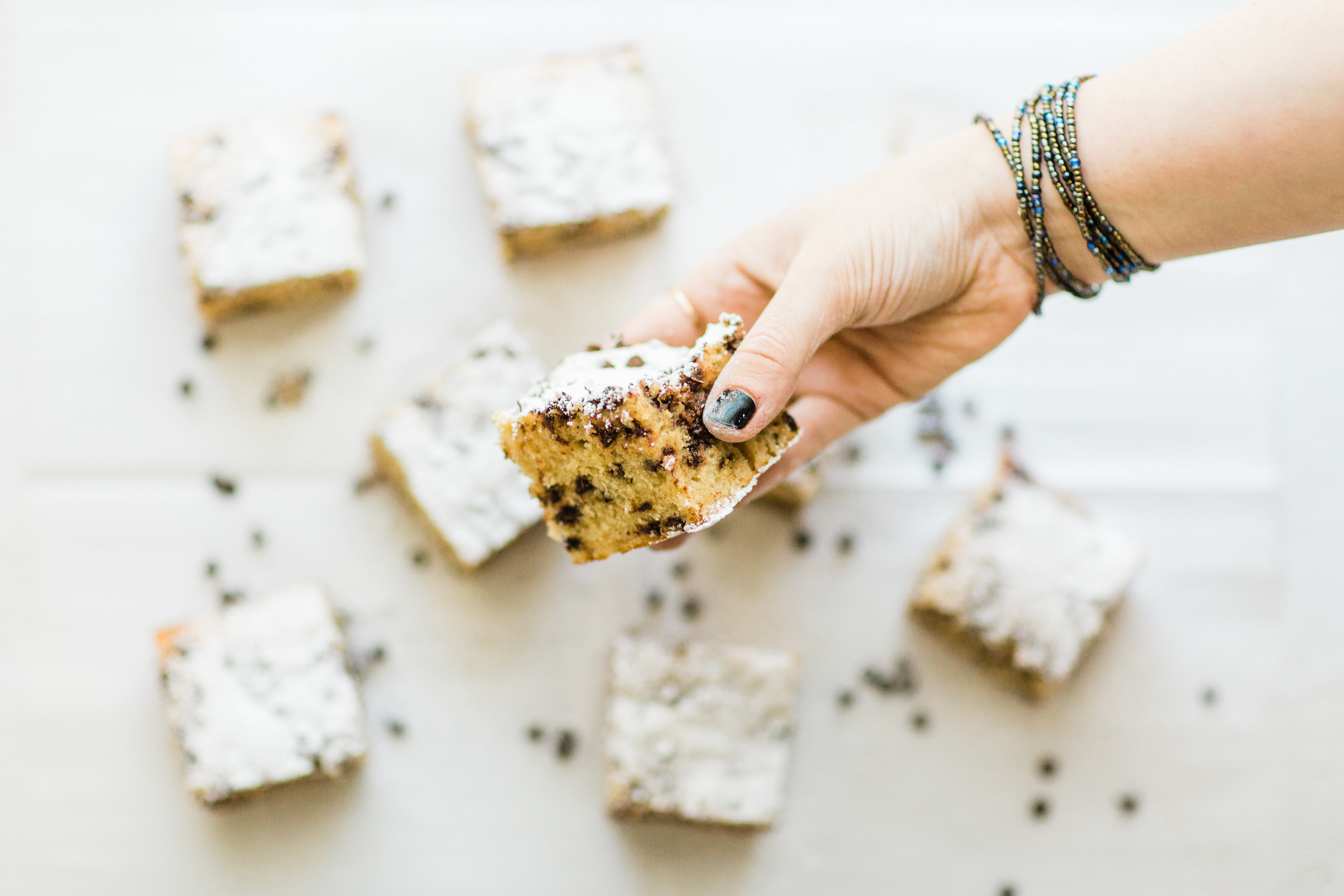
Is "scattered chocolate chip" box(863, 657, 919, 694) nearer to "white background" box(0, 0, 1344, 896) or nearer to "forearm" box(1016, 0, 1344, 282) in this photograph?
"white background" box(0, 0, 1344, 896)

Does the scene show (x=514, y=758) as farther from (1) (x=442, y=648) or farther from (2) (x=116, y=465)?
(2) (x=116, y=465)

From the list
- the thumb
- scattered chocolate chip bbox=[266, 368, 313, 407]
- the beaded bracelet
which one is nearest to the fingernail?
the thumb

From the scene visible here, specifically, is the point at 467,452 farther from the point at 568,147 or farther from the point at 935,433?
the point at 935,433

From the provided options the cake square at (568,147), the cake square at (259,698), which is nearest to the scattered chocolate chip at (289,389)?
the cake square at (259,698)

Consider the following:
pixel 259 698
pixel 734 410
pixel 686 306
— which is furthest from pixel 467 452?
pixel 734 410

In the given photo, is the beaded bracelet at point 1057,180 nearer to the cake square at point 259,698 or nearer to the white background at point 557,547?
the white background at point 557,547
